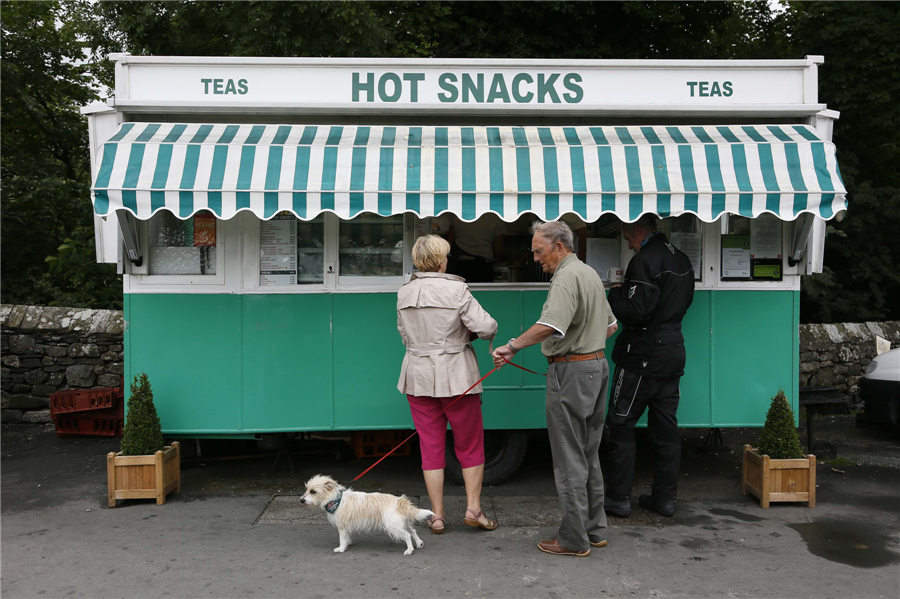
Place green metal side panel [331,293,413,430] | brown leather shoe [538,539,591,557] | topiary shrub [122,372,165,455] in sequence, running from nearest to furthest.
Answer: brown leather shoe [538,539,591,557] → topiary shrub [122,372,165,455] → green metal side panel [331,293,413,430]

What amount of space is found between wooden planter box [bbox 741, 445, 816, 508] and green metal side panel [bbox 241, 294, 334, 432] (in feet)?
11.0

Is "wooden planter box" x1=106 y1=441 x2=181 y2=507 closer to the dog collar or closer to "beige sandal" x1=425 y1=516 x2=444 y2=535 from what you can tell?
the dog collar

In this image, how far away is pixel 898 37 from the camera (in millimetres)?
10195

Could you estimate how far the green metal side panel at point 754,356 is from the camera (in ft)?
18.7

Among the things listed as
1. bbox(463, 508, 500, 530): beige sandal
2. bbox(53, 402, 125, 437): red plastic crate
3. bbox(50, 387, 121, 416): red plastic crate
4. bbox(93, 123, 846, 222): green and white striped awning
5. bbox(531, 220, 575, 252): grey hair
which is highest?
bbox(93, 123, 846, 222): green and white striped awning

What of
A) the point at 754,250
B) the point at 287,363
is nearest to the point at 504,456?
the point at 287,363

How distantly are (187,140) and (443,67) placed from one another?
201cm

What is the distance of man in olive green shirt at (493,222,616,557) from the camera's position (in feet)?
13.9

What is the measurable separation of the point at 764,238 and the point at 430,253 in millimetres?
2978

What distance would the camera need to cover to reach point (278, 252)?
5.69 m

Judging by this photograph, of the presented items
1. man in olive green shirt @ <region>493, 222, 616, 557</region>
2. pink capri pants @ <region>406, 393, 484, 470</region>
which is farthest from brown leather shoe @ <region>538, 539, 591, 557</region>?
pink capri pants @ <region>406, 393, 484, 470</region>

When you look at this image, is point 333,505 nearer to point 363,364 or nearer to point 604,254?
point 363,364

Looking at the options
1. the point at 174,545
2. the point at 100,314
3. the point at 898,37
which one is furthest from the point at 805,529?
the point at 898,37

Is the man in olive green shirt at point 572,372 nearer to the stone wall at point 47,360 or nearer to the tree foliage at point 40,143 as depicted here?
the stone wall at point 47,360
